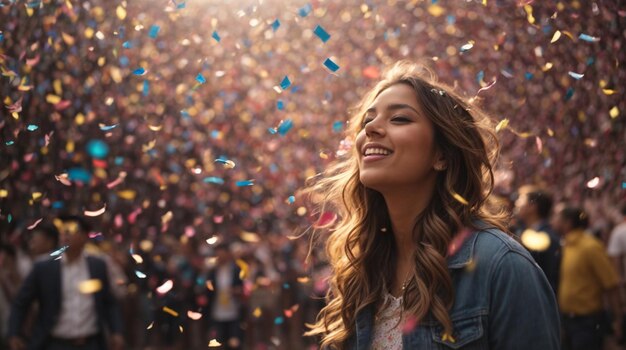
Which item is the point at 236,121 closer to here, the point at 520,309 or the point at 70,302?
the point at 70,302

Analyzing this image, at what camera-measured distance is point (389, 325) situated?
2.61 m

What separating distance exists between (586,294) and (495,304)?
428 cm

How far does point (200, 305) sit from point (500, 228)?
8366 mm

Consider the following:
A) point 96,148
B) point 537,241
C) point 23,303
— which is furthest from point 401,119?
point 96,148

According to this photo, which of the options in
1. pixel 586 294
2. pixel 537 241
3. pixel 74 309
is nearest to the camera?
pixel 74 309

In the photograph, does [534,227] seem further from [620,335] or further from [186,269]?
[186,269]

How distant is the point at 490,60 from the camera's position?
27.4 ft

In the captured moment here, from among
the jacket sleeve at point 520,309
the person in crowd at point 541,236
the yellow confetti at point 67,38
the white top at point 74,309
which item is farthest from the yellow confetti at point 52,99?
the jacket sleeve at point 520,309

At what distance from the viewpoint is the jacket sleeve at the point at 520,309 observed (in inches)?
87.7

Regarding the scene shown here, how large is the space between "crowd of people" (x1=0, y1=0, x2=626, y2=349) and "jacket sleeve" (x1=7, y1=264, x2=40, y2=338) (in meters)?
0.40

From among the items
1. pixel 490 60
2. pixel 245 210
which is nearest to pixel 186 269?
pixel 245 210

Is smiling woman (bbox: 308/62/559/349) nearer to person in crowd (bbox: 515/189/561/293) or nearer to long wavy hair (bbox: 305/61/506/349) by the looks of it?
long wavy hair (bbox: 305/61/506/349)

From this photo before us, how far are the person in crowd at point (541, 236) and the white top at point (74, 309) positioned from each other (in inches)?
123

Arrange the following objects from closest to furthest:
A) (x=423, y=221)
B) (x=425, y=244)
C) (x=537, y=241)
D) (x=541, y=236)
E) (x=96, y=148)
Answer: (x=425, y=244) < (x=423, y=221) < (x=537, y=241) < (x=541, y=236) < (x=96, y=148)
